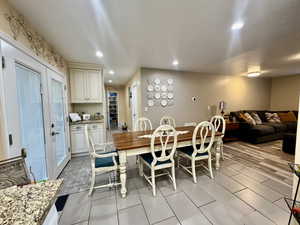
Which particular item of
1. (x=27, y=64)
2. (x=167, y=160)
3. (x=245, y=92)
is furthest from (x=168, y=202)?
(x=245, y=92)

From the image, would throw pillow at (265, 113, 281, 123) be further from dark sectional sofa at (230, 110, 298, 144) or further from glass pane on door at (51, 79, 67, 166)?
glass pane on door at (51, 79, 67, 166)

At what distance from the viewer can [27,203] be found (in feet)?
2.22

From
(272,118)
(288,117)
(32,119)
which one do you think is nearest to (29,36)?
(32,119)

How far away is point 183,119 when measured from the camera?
188 inches

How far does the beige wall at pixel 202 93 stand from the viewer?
4328mm

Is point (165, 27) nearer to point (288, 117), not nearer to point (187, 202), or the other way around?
point (187, 202)

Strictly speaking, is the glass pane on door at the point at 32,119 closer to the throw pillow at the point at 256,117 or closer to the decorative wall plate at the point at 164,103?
the decorative wall plate at the point at 164,103

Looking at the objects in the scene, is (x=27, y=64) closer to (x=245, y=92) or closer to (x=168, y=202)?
(x=168, y=202)

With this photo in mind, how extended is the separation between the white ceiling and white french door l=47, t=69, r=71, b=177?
712mm

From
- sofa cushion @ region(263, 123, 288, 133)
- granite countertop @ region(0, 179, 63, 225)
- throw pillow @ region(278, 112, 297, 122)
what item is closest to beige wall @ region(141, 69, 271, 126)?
throw pillow @ region(278, 112, 297, 122)

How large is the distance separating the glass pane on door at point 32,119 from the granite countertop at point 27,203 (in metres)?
1.06

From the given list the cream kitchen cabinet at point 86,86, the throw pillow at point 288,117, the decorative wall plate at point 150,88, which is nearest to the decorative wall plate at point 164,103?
the decorative wall plate at point 150,88

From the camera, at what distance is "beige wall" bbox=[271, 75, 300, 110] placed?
5.48 meters

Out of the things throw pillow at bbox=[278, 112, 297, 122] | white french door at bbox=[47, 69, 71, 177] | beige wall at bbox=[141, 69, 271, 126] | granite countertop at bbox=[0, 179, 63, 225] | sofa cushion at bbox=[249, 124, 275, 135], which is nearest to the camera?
granite countertop at bbox=[0, 179, 63, 225]
